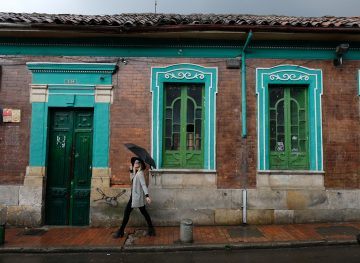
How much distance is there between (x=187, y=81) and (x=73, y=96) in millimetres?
2921

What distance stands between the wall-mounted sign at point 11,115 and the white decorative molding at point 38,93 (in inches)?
18.9

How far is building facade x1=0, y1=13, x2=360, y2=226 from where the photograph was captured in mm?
8641

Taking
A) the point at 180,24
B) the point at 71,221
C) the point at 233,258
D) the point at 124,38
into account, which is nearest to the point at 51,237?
the point at 71,221

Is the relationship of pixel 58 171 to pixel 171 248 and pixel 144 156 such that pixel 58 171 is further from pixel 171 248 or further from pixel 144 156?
pixel 171 248

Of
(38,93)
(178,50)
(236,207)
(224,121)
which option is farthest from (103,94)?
Answer: (236,207)

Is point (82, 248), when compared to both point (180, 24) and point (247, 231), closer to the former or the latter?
point (247, 231)

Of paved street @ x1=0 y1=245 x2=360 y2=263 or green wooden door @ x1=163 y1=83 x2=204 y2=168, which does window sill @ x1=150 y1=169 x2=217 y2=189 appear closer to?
green wooden door @ x1=163 y1=83 x2=204 y2=168

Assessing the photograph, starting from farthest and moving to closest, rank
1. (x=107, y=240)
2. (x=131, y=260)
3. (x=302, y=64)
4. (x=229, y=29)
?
(x=302, y=64) < (x=229, y=29) < (x=107, y=240) < (x=131, y=260)

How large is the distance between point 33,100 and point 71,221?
3195 millimetres

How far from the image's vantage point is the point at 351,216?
8828 mm

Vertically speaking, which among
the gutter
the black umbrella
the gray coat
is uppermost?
the gutter

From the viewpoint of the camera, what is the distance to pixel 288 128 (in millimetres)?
9133

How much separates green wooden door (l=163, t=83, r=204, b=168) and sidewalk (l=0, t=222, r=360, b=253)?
67.5 inches

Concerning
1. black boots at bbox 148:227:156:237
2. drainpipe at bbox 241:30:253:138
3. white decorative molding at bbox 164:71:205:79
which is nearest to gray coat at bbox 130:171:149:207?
black boots at bbox 148:227:156:237
